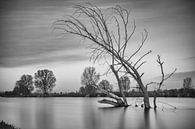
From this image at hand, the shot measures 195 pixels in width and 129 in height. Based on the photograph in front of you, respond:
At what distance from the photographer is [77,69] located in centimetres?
1248

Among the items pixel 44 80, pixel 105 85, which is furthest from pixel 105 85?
pixel 44 80

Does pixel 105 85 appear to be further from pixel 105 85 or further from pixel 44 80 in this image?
pixel 44 80

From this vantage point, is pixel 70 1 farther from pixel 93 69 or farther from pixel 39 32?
pixel 93 69

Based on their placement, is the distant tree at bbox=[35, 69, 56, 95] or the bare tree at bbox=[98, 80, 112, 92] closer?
the bare tree at bbox=[98, 80, 112, 92]

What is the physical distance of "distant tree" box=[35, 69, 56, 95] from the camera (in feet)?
49.1

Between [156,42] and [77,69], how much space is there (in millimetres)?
3610

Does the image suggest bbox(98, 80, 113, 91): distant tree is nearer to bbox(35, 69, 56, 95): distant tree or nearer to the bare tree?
the bare tree

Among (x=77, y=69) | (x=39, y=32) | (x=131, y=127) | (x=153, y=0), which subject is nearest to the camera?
(x=131, y=127)

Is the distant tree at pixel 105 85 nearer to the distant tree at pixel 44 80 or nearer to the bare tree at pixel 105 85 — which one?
the bare tree at pixel 105 85

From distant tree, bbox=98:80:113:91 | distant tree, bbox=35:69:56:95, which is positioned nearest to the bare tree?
distant tree, bbox=98:80:113:91

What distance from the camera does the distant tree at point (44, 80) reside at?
1498 centimetres

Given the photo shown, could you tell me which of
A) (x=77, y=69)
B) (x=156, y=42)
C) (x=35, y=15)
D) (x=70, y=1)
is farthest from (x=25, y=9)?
(x=156, y=42)

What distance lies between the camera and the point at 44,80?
15500mm

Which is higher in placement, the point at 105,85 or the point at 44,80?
the point at 44,80
